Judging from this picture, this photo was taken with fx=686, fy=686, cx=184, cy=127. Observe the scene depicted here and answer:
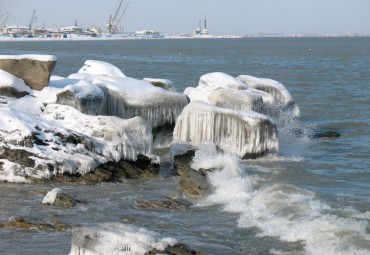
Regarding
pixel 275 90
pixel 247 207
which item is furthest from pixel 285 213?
pixel 275 90

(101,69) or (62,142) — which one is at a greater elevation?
(101,69)

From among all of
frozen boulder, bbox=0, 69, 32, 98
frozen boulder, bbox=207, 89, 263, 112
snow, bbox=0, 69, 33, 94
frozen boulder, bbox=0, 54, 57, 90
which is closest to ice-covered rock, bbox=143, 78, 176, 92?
frozen boulder, bbox=207, 89, 263, 112

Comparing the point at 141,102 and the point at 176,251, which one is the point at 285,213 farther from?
the point at 141,102

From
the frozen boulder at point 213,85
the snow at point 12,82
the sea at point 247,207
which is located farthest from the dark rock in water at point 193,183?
the frozen boulder at point 213,85

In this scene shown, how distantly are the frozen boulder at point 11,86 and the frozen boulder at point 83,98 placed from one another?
0.99m

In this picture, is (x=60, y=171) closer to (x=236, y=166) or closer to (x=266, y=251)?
(x=236, y=166)

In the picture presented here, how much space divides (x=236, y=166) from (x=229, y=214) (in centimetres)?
348

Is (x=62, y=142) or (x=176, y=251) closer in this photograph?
(x=176, y=251)

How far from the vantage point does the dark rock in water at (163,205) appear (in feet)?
42.8

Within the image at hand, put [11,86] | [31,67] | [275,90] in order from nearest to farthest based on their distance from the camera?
[11,86]
[31,67]
[275,90]

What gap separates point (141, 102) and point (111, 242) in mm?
10587

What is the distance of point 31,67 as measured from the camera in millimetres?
18172

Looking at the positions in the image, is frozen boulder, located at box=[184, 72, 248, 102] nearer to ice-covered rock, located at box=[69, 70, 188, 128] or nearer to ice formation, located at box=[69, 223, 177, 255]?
ice-covered rock, located at box=[69, 70, 188, 128]

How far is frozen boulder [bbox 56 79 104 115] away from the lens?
17.8m
